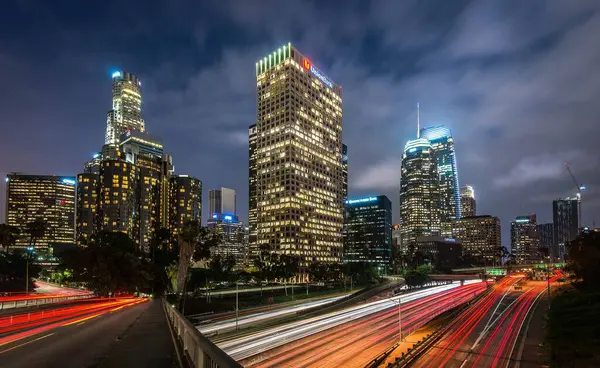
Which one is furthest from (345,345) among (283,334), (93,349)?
(93,349)

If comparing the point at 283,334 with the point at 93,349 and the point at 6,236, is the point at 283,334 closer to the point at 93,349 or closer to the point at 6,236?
the point at 93,349

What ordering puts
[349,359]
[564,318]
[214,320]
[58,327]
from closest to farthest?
[564,318], [58,327], [349,359], [214,320]

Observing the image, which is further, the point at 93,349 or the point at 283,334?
the point at 283,334

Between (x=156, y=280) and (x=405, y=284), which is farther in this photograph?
(x=405, y=284)

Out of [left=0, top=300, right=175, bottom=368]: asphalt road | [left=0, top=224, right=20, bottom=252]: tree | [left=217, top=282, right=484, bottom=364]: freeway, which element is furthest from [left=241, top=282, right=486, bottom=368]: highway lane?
[left=0, top=224, right=20, bottom=252]: tree

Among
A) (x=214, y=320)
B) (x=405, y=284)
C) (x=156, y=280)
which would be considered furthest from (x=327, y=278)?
(x=214, y=320)

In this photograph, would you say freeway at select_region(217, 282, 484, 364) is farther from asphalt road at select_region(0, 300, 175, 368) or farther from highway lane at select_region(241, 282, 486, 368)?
asphalt road at select_region(0, 300, 175, 368)

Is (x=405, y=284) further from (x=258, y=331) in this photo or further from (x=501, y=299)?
(x=258, y=331)

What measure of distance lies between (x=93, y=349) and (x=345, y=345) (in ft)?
135

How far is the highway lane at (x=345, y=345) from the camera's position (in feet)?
146

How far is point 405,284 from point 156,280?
114m

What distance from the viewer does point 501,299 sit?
115 m

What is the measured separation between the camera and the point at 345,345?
5384cm

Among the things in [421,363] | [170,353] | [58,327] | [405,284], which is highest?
[170,353]
